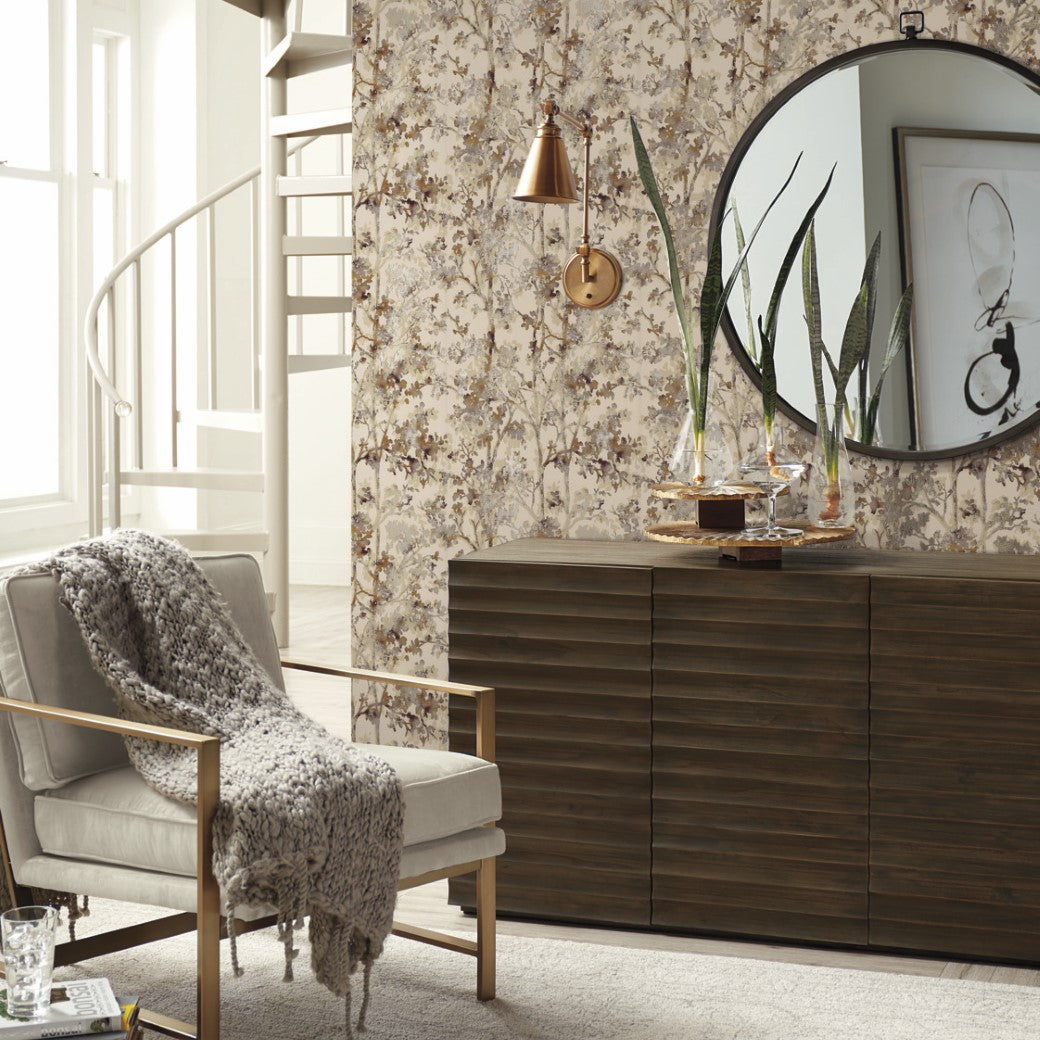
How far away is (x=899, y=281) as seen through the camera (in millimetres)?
3227

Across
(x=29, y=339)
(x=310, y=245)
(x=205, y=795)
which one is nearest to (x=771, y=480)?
(x=205, y=795)

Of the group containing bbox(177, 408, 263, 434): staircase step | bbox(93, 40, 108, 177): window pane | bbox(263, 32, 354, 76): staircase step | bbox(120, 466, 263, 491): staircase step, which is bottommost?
bbox(120, 466, 263, 491): staircase step

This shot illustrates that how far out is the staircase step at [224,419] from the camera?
18.2 ft

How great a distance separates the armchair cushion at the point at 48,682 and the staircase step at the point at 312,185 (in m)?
2.34

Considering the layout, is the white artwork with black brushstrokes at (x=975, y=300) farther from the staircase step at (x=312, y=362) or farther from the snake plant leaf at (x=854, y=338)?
the staircase step at (x=312, y=362)

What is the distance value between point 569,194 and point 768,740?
1.28 meters

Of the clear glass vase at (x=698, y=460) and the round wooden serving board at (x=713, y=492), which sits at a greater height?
the clear glass vase at (x=698, y=460)

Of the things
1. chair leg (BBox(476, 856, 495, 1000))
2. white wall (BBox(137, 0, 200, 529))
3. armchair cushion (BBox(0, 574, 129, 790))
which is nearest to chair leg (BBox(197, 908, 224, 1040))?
armchair cushion (BBox(0, 574, 129, 790))

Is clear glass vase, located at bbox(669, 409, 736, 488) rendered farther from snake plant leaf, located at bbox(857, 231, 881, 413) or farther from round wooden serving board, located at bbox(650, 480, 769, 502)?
snake plant leaf, located at bbox(857, 231, 881, 413)

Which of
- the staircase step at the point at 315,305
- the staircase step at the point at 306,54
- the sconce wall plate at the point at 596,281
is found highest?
the staircase step at the point at 306,54

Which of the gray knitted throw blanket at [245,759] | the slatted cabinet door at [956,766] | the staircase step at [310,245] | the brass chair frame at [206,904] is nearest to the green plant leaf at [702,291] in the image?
the slatted cabinet door at [956,766]

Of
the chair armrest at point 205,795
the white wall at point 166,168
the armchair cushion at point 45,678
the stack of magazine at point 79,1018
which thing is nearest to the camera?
the stack of magazine at point 79,1018

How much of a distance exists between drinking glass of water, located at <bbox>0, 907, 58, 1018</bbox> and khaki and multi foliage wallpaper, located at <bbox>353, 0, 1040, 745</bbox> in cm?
171

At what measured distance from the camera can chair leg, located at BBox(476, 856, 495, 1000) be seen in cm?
259
